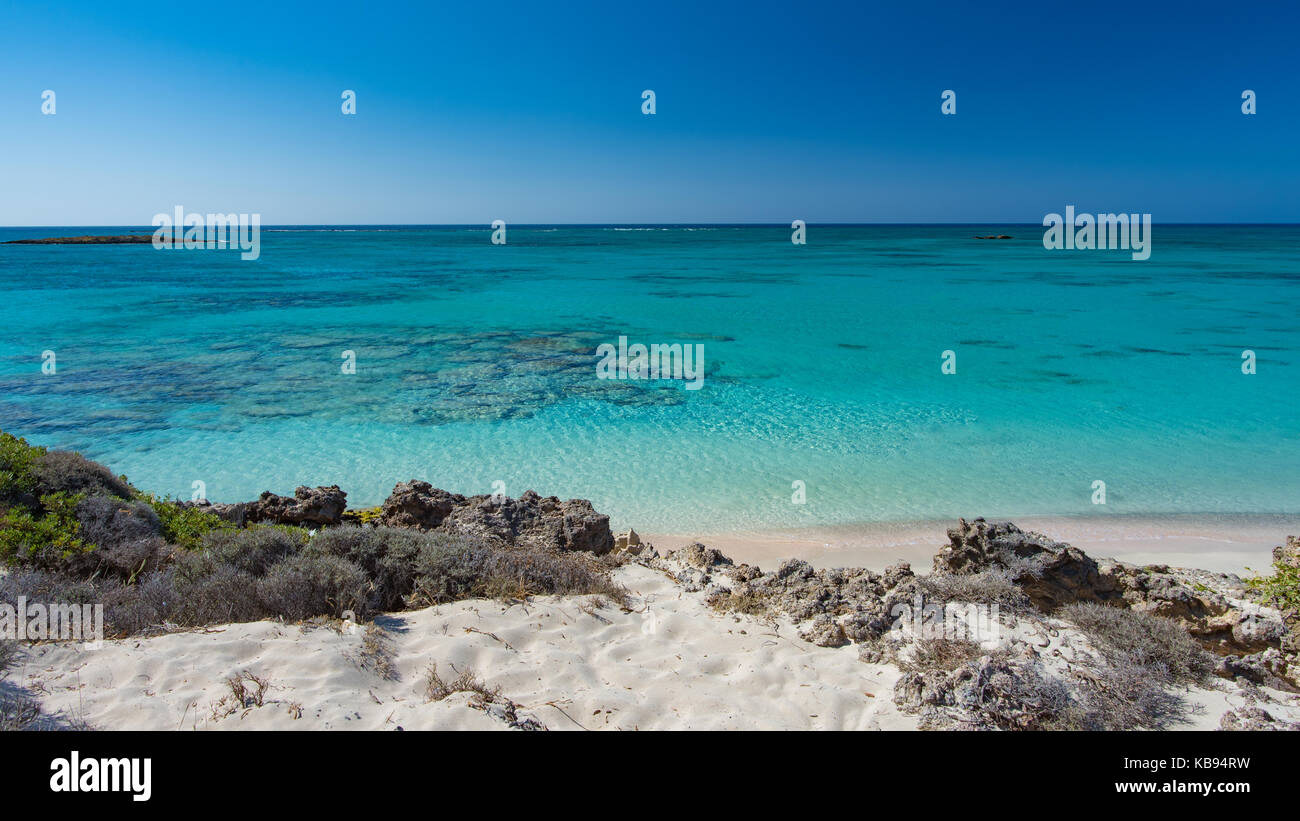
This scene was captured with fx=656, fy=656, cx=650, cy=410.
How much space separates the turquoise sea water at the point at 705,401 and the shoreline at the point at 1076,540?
304 millimetres

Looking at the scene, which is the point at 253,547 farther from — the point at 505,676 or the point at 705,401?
the point at 705,401

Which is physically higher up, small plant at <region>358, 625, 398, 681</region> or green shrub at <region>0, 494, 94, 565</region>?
green shrub at <region>0, 494, 94, 565</region>

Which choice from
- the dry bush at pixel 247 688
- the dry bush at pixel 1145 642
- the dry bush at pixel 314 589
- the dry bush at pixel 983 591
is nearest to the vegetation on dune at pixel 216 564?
the dry bush at pixel 314 589

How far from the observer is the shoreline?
7.24 metres

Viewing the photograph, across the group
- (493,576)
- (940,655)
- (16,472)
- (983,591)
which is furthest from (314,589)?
(983,591)

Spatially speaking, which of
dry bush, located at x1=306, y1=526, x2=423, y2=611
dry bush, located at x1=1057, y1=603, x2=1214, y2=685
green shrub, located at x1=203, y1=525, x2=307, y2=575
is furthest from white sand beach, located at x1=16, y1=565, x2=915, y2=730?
dry bush, located at x1=1057, y1=603, x2=1214, y2=685

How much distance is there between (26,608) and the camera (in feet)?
13.8

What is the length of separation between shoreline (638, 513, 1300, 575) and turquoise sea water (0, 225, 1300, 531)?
304 mm

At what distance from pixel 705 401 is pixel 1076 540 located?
7.08 metres

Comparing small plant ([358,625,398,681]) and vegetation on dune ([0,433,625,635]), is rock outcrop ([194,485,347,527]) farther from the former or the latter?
small plant ([358,625,398,681])

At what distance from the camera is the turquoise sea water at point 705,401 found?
30.6ft

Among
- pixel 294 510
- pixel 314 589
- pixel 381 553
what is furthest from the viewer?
pixel 294 510

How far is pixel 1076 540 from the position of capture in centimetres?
778
